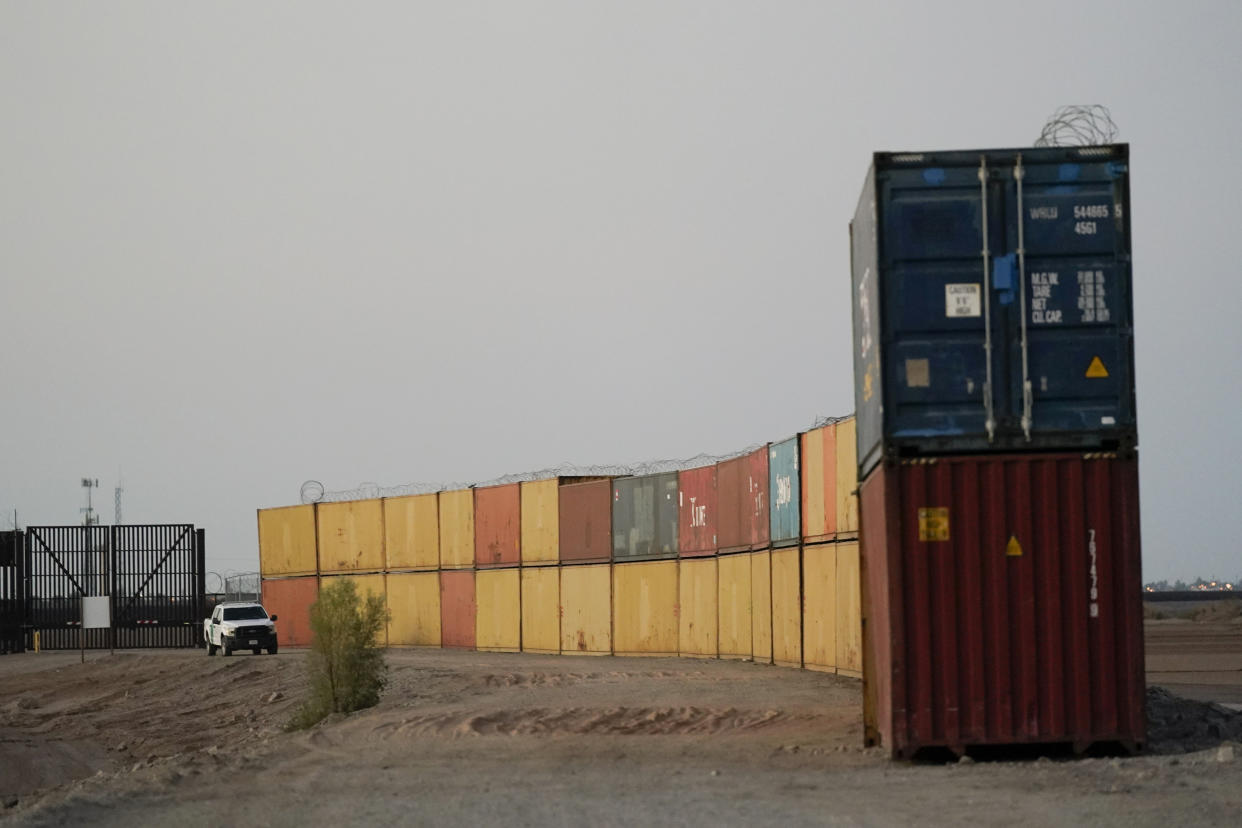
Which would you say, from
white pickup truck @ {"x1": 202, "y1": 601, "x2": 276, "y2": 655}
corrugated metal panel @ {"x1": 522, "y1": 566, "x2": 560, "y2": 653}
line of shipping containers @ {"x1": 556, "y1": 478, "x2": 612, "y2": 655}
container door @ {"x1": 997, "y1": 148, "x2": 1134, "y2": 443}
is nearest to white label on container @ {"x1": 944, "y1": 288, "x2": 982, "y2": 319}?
container door @ {"x1": 997, "y1": 148, "x2": 1134, "y2": 443}

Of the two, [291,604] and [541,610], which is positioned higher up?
[541,610]

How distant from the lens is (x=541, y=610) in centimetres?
3934

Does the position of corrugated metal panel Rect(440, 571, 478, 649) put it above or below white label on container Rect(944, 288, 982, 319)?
below

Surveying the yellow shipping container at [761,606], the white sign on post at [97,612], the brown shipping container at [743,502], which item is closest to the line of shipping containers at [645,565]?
the brown shipping container at [743,502]

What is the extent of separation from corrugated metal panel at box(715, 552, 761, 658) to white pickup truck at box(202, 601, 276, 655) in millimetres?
14702

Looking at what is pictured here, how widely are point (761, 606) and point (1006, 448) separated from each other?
1699 cm

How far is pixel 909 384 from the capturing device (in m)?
13.2

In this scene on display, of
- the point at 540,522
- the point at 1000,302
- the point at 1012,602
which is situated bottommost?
the point at 1012,602

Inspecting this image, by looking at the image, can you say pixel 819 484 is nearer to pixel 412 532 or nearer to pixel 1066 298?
pixel 1066 298

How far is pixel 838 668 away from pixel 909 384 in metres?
12.9

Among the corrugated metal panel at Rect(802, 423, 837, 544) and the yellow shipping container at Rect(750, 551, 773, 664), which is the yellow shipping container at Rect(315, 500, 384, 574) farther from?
the corrugated metal panel at Rect(802, 423, 837, 544)

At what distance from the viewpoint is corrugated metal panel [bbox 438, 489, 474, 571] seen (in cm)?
4228

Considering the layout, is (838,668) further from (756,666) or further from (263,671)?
(263,671)

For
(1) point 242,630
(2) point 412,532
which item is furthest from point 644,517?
(1) point 242,630
